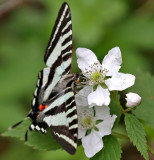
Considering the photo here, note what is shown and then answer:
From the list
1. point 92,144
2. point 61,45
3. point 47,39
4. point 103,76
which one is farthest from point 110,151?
point 47,39

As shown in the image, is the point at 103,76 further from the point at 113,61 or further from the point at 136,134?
the point at 136,134

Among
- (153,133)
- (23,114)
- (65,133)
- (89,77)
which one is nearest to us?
(65,133)

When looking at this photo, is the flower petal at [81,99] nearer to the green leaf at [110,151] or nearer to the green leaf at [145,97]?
the green leaf at [110,151]

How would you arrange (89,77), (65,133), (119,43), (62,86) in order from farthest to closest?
(119,43)
(89,77)
(62,86)
(65,133)

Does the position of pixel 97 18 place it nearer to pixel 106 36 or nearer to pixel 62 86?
pixel 106 36

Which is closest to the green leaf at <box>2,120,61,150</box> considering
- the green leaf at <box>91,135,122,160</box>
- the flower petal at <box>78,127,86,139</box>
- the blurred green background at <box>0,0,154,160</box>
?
the flower petal at <box>78,127,86,139</box>

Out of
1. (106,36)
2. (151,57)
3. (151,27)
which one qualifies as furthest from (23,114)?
(151,27)
